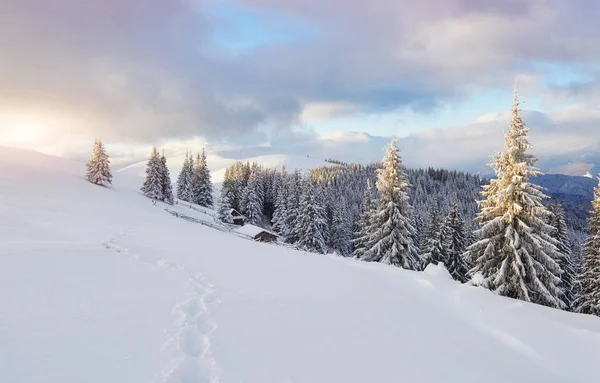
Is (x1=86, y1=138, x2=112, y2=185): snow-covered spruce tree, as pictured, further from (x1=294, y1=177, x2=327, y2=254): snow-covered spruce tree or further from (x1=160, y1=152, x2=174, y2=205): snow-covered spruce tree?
(x1=294, y1=177, x2=327, y2=254): snow-covered spruce tree

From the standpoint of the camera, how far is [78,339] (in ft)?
18.5

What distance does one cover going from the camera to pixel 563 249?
30641 mm

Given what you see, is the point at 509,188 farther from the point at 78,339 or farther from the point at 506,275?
the point at 78,339

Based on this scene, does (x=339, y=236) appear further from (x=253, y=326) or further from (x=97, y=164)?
(x=253, y=326)

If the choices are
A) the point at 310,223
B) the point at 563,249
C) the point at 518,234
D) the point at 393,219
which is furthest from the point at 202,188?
the point at 518,234

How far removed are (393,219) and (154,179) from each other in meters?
48.5

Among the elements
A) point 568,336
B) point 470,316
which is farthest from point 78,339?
point 568,336

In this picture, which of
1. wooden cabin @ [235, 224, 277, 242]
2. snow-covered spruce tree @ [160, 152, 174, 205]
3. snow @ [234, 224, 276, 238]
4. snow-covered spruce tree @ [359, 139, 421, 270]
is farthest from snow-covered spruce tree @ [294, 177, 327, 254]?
snow-covered spruce tree @ [160, 152, 174, 205]

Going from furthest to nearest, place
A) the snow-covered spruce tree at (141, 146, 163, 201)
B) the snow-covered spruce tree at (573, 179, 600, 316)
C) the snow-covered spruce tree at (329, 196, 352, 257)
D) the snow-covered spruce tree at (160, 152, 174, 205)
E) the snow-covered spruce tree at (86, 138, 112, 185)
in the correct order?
the snow-covered spruce tree at (329, 196, 352, 257) → the snow-covered spruce tree at (160, 152, 174, 205) → the snow-covered spruce tree at (141, 146, 163, 201) → the snow-covered spruce tree at (86, 138, 112, 185) → the snow-covered spruce tree at (573, 179, 600, 316)

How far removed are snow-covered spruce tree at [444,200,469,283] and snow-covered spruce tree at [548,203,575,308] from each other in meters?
8.04

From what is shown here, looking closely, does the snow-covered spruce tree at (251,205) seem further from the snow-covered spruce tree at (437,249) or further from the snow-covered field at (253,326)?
the snow-covered field at (253,326)

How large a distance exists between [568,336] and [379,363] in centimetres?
645

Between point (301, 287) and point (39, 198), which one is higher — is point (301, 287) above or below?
below

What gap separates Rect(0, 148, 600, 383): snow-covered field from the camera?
5.40 metres
